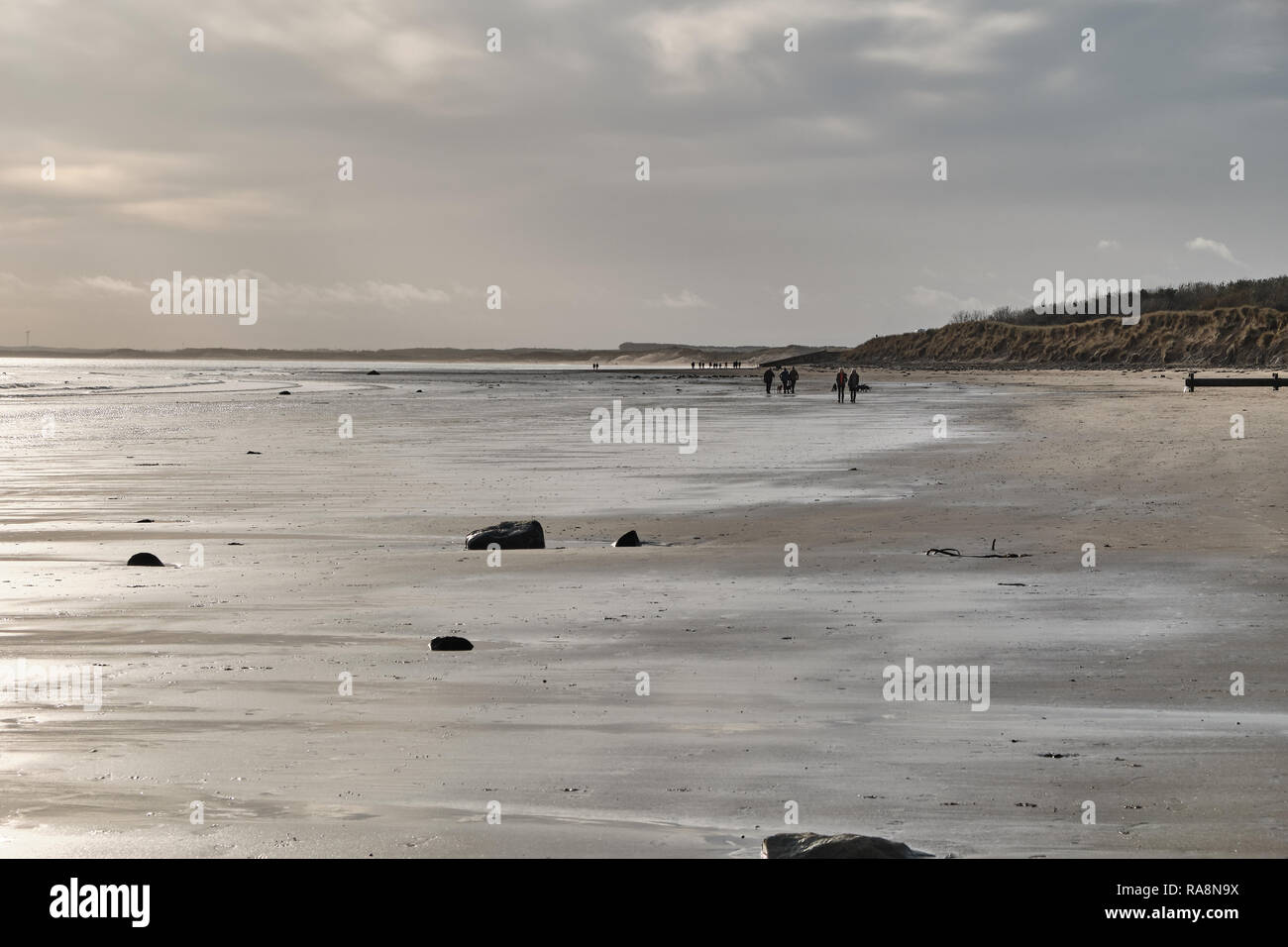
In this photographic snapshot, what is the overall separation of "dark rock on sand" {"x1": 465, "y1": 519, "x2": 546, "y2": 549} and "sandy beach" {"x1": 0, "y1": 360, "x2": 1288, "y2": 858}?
0.28 meters

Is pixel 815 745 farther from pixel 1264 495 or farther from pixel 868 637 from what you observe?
pixel 1264 495

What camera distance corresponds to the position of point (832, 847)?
16.0 feet

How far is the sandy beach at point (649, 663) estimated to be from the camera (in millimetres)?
5773

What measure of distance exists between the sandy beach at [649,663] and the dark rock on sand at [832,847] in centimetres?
36

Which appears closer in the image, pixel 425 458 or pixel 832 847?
pixel 832 847

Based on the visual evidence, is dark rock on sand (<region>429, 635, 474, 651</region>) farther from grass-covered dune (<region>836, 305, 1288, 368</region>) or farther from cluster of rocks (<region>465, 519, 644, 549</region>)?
grass-covered dune (<region>836, 305, 1288, 368</region>)

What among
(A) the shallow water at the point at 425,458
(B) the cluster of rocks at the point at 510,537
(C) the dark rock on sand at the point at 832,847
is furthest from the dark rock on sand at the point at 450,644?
(A) the shallow water at the point at 425,458

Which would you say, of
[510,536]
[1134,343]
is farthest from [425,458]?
[1134,343]

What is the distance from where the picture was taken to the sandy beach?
18.9 ft

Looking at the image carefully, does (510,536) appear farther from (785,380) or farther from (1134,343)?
(1134,343)

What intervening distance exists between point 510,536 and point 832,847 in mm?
9838

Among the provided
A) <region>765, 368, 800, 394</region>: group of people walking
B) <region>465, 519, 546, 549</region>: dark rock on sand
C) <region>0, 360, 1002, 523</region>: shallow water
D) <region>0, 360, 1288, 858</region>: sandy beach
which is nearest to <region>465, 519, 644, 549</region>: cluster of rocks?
<region>465, 519, 546, 549</region>: dark rock on sand

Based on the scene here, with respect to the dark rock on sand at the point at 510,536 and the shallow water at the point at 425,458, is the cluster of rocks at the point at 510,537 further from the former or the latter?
the shallow water at the point at 425,458

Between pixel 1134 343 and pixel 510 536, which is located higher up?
pixel 1134 343
